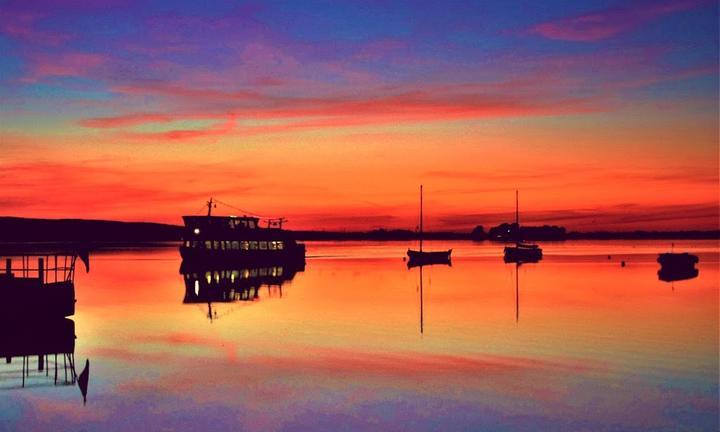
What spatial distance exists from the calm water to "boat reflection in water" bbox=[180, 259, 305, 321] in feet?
14.9

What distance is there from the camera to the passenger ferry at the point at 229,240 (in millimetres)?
92812

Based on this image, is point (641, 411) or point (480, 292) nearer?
point (641, 411)

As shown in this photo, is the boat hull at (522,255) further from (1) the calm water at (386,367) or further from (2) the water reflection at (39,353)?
(2) the water reflection at (39,353)

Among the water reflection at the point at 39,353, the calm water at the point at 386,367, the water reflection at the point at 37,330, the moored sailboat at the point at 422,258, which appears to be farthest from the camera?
the moored sailboat at the point at 422,258

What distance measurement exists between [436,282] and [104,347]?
45912 millimetres

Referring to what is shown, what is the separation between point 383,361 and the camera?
27.8 meters

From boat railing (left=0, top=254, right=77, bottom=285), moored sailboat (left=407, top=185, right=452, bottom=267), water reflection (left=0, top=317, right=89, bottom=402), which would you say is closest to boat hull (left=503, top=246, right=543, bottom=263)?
moored sailboat (left=407, top=185, right=452, bottom=267)

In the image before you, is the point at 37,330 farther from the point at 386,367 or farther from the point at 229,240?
the point at 229,240

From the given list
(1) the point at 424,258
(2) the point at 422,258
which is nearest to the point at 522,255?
(1) the point at 424,258

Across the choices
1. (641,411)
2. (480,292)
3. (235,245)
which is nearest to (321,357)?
(641,411)

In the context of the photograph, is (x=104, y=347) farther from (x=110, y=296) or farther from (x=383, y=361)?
(x=110, y=296)

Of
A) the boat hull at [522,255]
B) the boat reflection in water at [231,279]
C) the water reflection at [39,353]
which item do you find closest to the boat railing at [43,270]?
the water reflection at [39,353]

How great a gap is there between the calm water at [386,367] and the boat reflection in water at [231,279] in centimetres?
453

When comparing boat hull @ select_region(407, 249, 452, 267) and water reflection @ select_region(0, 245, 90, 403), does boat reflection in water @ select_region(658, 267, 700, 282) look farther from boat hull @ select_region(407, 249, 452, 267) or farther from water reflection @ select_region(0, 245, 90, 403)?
water reflection @ select_region(0, 245, 90, 403)
